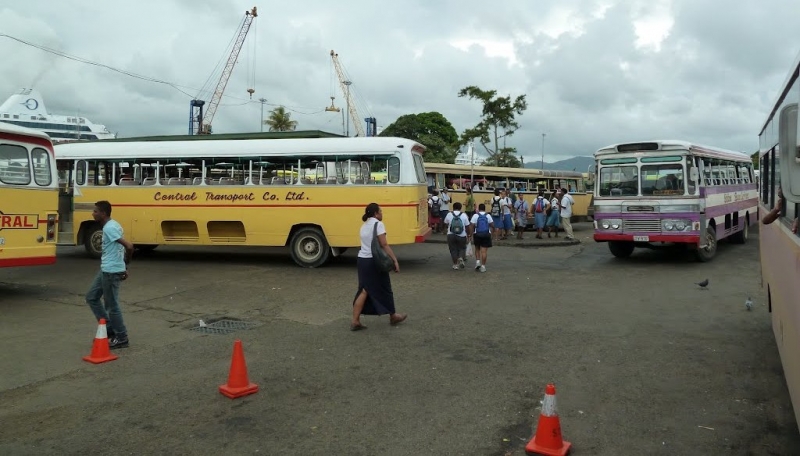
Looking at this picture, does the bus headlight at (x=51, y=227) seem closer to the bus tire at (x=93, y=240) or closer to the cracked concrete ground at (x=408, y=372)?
the cracked concrete ground at (x=408, y=372)

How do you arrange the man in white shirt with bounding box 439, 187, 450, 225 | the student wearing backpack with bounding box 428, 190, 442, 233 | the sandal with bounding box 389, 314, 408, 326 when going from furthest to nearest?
the student wearing backpack with bounding box 428, 190, 442, 233
the man in white shirt with bounding box 439, 187, 450, 225
the sandal with bounding box 389, 314, 408, 326

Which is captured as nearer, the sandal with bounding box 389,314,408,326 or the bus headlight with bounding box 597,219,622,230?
the sandal with bounding box 389,314,408,326

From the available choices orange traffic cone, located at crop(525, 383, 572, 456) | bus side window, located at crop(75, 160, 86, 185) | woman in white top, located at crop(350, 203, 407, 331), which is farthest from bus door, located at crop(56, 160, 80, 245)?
orange traffic cone, located at crop(525, 383, 572, 456)

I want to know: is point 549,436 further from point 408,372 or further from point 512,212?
point 512,212

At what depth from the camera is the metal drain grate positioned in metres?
7.75

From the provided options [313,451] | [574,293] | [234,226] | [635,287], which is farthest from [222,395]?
[234,226]

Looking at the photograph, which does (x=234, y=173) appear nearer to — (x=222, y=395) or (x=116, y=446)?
(x=222, y=395)

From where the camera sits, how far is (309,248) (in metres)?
13.5

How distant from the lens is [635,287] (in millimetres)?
10727

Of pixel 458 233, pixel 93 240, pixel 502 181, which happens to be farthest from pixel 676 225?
pixel 93 240

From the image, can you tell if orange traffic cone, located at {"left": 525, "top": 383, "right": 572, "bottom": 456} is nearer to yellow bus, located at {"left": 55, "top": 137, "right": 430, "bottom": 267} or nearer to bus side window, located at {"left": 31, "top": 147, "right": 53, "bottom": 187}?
yellow bus, located at {"left": 55, "top": 137, "right": 430, "bottom": 267}

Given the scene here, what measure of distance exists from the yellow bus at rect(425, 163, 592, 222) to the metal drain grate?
48.4 feet

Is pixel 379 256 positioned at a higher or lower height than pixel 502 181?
lower

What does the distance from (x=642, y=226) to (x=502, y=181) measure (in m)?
12.2
